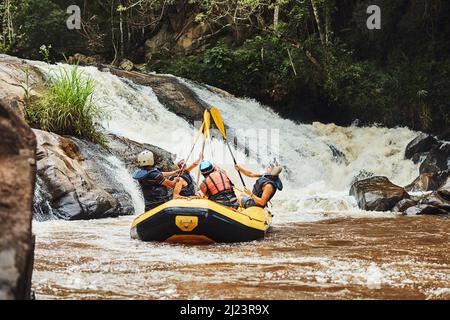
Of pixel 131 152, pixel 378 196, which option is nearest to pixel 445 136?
pixel 378 196

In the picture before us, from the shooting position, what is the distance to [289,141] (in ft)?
42.5

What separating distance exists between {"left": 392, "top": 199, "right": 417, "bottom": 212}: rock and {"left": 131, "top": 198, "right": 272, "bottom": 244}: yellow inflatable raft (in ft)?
11.6

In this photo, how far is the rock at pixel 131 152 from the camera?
8.81 metres

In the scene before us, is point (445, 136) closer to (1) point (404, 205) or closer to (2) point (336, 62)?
(2) point (336, 62)

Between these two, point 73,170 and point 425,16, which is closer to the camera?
point 73,170

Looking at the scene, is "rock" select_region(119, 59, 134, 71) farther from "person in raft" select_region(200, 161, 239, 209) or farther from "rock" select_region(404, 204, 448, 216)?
"person in raft" select_region(200, 161, 239, 209)

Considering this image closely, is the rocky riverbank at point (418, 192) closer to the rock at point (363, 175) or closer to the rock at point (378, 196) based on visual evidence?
the rock at point (378, 196)

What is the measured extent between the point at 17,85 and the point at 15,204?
24.1ft

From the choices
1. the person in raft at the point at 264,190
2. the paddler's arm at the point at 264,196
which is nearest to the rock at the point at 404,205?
the person in raft at the point at 264,190

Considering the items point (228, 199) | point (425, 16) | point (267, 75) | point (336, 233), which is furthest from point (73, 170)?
point (425, 16)

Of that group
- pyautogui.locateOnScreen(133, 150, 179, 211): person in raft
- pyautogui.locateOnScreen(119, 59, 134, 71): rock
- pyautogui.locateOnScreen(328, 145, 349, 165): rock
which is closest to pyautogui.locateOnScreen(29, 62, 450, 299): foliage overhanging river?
pyautogui.locateOnScreen(133, 150, 179, 211): person in raft
